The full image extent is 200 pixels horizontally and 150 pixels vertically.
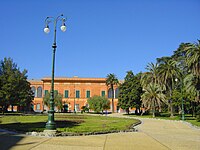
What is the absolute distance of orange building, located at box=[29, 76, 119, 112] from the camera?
7900 cm

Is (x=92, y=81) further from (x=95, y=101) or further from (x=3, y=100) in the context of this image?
(x=3, y=100)

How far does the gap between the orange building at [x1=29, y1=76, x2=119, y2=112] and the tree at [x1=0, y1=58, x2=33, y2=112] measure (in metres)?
24.2

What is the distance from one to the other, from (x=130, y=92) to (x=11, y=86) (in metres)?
26.9

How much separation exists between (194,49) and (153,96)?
56.7ft

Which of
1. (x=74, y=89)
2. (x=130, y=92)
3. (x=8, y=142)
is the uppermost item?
(x=74, y=89)

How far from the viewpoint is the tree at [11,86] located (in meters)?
48.3

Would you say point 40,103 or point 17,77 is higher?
point 17,77

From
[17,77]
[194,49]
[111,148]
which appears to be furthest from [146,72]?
[111,148]

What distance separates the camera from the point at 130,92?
2297 inches

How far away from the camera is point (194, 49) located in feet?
114

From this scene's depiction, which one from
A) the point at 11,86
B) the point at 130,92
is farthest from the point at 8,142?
the point at 130,92

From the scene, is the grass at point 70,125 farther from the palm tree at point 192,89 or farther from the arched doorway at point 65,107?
the arched doorway at point 65,107

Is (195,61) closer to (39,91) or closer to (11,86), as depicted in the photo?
(11,86)

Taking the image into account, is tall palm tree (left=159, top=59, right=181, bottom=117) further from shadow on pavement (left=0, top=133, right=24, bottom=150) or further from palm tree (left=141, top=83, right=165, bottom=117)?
shadow on pavement (left=0, top=133, right=24, bottom=150)
